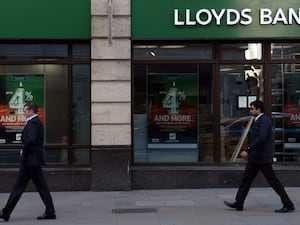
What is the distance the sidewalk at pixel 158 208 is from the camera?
29.4 ft

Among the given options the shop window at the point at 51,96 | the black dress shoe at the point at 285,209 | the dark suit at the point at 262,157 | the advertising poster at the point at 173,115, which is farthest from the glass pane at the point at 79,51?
the black dress shoe at the point at 285,209

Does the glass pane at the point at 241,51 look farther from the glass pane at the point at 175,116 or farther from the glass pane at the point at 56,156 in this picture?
the glass pane at the point at 56,156

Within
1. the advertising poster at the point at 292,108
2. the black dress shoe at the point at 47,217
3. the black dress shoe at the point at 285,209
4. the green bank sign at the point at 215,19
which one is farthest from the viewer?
the advertising poster at the point at 292,108

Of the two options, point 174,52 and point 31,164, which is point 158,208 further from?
point 174,52

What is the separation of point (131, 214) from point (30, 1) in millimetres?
4880

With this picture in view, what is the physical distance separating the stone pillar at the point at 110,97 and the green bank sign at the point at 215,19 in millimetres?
388

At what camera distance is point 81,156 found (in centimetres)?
1209

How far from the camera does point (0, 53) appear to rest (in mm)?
12039

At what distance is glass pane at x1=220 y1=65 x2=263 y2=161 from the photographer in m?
12.3

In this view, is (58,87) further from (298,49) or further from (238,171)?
(298,49)

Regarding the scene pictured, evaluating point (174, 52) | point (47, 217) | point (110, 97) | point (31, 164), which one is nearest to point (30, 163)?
point (31, 164)

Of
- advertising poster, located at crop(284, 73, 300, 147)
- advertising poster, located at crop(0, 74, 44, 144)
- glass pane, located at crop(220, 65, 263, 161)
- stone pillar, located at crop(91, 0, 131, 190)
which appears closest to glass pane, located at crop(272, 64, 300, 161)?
advertising poster, located at crop(284, 73, 300, 147)

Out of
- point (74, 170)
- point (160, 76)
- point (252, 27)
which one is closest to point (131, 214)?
point (74, 170)

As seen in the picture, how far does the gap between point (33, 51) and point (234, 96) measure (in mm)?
4317
